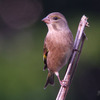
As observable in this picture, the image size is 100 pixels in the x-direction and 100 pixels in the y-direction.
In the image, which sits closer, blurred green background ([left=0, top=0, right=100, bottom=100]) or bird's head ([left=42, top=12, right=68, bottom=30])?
bird's head ([left=42, top=12, right=68, bottom=30])

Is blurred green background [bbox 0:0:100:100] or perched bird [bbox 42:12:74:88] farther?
blurred green background [bbox 0:0:100:100]

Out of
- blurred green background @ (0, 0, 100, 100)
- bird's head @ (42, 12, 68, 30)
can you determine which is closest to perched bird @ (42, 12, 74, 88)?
bird's head @ (42, 12, 68, 30)

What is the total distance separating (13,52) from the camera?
17.7ft

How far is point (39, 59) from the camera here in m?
4.58

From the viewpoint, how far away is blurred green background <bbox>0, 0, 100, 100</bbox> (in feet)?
13.3

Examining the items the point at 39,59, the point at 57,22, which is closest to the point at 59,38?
the point at 57,22

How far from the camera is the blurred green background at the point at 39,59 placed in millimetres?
4043

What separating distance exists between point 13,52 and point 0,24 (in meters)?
2.30

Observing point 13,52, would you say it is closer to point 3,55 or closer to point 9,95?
point 3,55

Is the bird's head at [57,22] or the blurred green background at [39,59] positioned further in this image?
the blurred green background at [39,59]

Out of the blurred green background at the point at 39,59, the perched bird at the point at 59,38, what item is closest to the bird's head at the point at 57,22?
the perched bird at the point at 59,38

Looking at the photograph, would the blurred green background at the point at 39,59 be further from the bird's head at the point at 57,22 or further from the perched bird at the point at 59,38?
the bird's head at the point at 57,22

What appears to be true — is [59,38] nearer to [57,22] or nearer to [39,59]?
[57,22]

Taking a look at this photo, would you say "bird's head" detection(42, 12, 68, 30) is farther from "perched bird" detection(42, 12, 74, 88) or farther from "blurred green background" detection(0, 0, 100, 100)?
"blurred green background" detection(0, 0, 100, 100)
